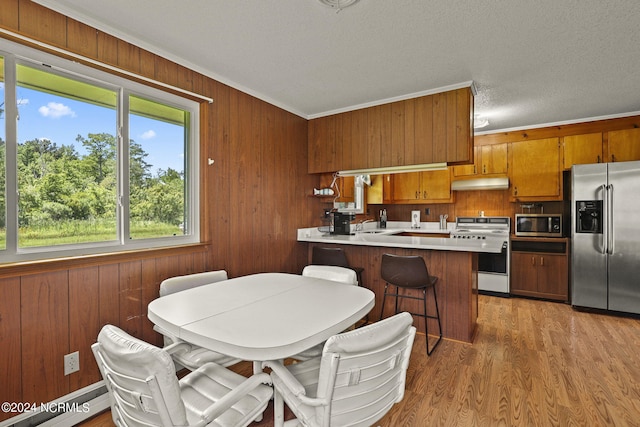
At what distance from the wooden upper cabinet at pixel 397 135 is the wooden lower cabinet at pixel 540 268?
2.18 m

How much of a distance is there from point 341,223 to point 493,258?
2.23 m

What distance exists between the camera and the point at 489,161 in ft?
15.2

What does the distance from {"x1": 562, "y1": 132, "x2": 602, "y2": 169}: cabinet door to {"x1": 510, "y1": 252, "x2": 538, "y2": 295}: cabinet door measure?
1.30 meters

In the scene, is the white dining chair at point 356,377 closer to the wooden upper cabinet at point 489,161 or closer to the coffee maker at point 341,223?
the coffee maker at point 341,223

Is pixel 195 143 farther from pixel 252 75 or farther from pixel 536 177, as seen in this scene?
pixel 536 177

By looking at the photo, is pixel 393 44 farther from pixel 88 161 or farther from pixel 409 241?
pixel 88 161

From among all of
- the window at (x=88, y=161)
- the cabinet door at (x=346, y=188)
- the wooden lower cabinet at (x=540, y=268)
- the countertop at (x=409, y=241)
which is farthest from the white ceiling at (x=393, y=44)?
the wooden lower cabinet at (x=540, y=268)

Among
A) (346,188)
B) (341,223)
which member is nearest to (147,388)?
(341,223)

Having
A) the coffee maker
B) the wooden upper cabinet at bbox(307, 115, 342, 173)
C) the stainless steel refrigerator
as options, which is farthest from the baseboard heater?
the stainless steel refrigerator

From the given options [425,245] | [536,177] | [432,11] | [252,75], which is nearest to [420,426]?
[425,245]

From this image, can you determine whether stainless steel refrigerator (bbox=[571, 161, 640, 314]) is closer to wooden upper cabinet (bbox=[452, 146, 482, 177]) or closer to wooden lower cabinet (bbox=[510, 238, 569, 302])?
wooden lower cabinet (bbox=[510, 238, 569, 302])

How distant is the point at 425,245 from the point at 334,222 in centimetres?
136

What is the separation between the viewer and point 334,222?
4020 millimetres

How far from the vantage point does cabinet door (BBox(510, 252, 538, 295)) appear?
422cm
